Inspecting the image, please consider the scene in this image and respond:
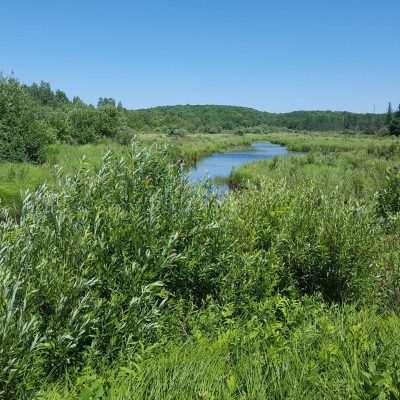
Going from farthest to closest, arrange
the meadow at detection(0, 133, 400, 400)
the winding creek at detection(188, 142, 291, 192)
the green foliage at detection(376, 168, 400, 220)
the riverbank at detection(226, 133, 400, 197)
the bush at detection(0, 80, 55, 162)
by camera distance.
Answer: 1. the winding creek at detection(188, 142, 291, 192)
2. the bush at detection(0, 80, 55, 162)
3. the riverbank at detection(226, 133, 400, 197)
4. the green foliage at detection(376, 168, 400, 220)
5. the meadow at detection(0, 133, 400, 400)

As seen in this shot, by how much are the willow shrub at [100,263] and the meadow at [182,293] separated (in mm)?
20

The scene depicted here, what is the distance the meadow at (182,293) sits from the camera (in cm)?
384

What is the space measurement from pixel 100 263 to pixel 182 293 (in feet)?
5.86

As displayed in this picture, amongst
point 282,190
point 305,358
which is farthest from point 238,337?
point 282,190

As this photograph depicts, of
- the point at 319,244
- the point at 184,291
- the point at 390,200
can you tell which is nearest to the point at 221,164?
the point at 390,200

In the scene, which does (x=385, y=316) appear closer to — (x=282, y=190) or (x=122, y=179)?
(x=282, y=190)

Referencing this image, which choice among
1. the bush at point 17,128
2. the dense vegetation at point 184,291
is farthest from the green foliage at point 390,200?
the bush at point 17,128

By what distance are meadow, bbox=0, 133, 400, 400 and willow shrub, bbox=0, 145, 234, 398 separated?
0.02 meters

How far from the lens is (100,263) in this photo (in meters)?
4.80

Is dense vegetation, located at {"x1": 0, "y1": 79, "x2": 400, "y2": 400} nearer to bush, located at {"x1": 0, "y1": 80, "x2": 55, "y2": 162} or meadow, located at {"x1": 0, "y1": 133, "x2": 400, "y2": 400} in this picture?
meadow, located at {"x1": 0, "y1": 133, "x2": 400, "y2": 400}

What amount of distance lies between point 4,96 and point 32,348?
25.4 m

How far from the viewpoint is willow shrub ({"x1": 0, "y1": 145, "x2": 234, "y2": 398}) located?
3.86 meters

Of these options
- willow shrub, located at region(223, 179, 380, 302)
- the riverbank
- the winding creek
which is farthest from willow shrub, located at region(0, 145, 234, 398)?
the riverbank

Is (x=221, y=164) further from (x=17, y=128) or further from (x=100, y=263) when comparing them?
(x=100, y=263)
